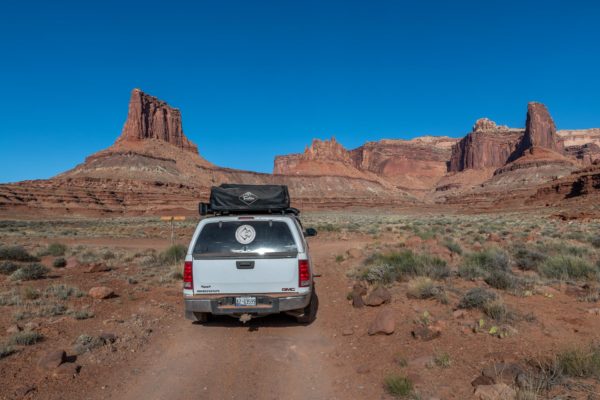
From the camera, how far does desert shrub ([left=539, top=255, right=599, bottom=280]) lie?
887 centimetres

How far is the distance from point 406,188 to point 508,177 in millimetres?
60541

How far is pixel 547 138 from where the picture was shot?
478 ft

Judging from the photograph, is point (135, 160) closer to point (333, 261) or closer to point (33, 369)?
point (333, 261)

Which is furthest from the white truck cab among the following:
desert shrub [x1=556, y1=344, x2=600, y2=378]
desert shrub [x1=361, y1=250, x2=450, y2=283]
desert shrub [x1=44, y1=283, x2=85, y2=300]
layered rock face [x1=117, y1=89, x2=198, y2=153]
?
layered rock face [x1=117, y1=89, x2=198, y2=153]

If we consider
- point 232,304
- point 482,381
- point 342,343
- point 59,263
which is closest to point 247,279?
point 232,304

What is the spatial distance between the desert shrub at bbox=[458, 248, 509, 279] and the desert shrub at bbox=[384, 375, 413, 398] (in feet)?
18.2

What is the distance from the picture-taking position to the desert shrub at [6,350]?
17.3 ft

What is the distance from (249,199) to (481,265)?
6.64 metres

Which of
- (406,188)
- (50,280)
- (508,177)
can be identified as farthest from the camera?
(406,188)

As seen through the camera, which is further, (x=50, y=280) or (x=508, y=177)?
(x=508, y=177)

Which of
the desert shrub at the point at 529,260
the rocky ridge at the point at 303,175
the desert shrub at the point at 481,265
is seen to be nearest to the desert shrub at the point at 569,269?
the desert shrub at the point at 529,260

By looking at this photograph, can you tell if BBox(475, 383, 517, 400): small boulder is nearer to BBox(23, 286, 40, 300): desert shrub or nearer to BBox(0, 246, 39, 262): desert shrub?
BBox(23, 286, 40, 300): desert shrub

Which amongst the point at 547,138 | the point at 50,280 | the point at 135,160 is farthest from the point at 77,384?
the point at 547,138

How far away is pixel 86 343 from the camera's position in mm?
5875
